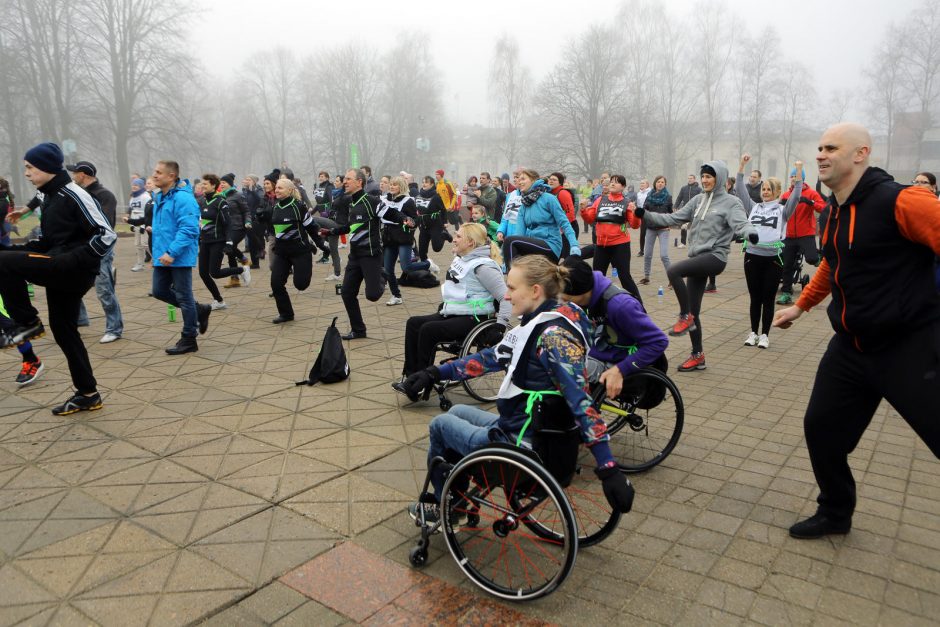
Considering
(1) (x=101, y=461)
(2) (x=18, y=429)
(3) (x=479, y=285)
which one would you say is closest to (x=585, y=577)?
(3) (x=479, y=285)

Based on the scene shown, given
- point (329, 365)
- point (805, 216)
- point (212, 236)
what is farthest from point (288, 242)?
point (805, 216)

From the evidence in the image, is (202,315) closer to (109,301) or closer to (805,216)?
(109,301)

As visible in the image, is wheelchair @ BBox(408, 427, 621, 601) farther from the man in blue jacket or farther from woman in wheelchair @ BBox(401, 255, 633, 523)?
the man in blue jacket

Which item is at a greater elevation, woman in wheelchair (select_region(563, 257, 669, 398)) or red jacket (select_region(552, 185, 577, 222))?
red jacket (select_region(552, 185, 577, 222))

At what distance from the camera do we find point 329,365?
591 cm

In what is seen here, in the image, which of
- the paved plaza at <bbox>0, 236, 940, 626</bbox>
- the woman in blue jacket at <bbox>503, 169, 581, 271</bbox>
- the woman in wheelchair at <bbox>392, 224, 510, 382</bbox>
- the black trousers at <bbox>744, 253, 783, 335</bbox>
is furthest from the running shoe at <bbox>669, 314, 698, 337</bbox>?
the woman in wheelchair at <bbox>392, 224, 510, 382</bbox>

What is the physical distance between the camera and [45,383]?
6.07 meters

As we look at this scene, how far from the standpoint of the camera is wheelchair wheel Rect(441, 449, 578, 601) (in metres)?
2.68

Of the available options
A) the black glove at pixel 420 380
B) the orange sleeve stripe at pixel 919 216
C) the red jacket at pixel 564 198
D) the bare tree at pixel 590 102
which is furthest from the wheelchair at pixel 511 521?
the bare tree at pixel 590 102

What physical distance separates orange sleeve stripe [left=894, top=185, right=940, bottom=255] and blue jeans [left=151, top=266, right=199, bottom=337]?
6.43 metres

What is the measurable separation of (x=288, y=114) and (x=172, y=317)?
210 feet

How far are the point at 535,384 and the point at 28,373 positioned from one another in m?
5.24

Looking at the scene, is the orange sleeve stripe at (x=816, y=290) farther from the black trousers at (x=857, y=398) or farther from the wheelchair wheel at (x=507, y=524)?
the wheelchair wheel at (x=507, y=524)

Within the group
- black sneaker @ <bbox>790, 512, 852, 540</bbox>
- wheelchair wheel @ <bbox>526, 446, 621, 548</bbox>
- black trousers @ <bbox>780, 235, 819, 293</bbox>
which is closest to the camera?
wheelchair wheel @ <bbox>526, 446, 621, 548</bbox>
